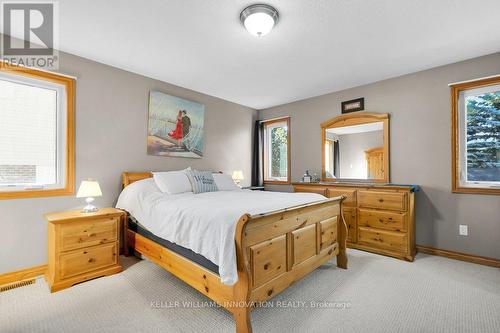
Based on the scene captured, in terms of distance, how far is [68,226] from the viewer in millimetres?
2305

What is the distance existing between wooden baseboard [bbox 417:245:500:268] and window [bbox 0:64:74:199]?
460 centimetres

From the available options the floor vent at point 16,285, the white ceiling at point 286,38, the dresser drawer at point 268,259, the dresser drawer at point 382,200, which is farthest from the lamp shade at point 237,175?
the floor vent at point 16,285

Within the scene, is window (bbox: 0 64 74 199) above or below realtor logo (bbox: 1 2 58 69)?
below

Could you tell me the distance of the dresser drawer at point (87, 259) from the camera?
7.50 feet

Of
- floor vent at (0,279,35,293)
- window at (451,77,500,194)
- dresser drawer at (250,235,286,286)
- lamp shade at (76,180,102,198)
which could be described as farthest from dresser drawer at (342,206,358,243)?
floor vent at (0,279,35,293)

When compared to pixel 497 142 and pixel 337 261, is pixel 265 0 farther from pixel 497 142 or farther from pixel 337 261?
pixel 497 142

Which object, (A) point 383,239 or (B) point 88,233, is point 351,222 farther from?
(B) point 88,233

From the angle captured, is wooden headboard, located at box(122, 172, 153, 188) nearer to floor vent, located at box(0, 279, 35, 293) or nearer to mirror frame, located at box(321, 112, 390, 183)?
floor vent, located at box(0, 279, 35, 293)

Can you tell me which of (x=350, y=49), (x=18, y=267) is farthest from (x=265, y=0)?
(x=18, y=267)

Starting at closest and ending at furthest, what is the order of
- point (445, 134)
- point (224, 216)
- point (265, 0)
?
1. point (224, 216)
2. point (265, 0)
3. point (445, 134)

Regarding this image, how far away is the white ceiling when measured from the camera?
2.04m

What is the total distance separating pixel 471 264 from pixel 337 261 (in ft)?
5.35

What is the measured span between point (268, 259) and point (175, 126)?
110 inches

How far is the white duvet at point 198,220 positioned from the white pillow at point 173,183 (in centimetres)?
11
